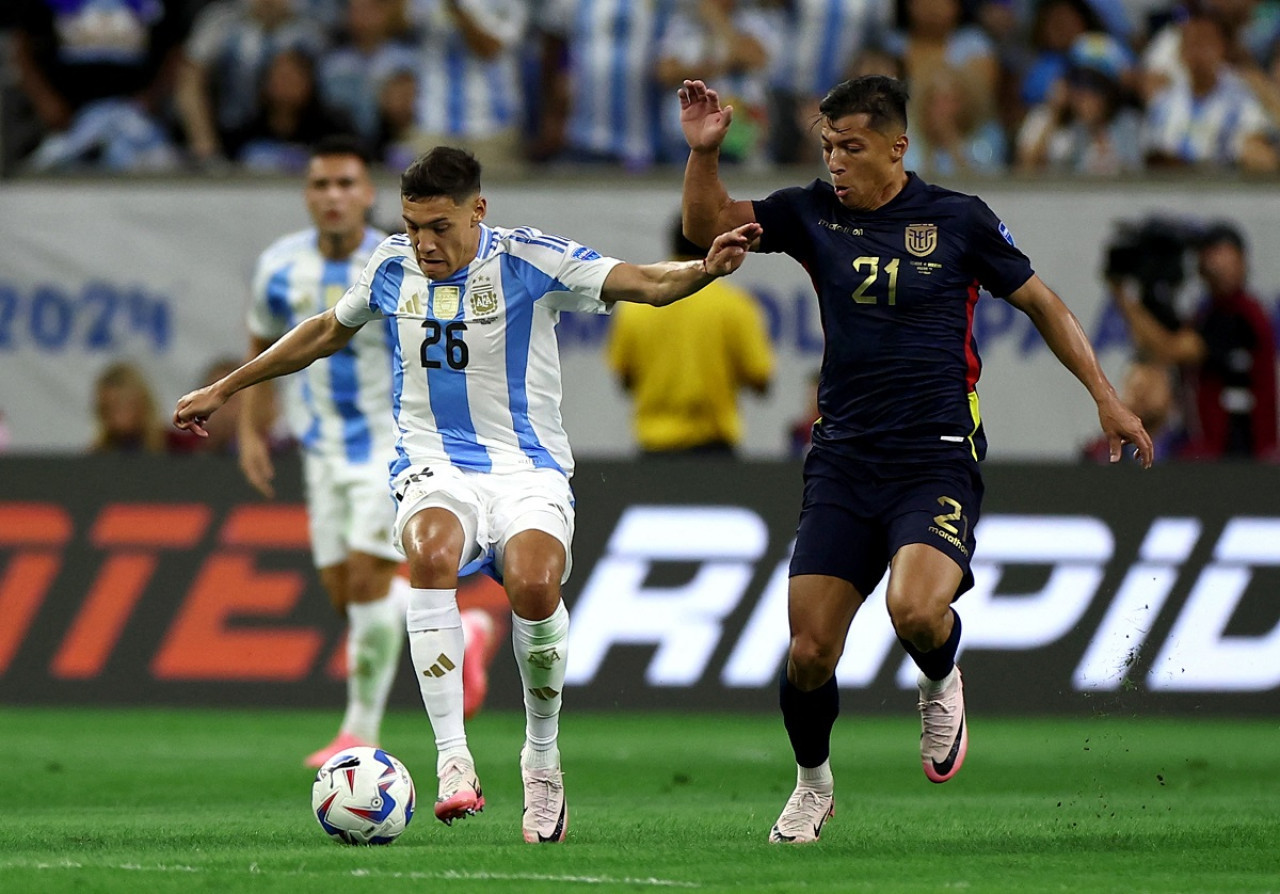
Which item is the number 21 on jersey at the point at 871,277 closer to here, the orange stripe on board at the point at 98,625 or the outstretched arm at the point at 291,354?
the outstretched arm at the point at 291,354

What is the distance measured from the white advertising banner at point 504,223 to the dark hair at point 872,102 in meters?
6.91

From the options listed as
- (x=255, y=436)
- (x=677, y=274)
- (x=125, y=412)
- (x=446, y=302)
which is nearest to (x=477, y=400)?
(x=446, y=302)

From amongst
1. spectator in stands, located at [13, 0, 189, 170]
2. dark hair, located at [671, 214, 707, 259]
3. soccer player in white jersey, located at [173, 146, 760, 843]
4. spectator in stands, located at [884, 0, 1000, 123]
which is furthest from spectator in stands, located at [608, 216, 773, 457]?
soccer player in white jersey, located at [173, 146, 760, 843]

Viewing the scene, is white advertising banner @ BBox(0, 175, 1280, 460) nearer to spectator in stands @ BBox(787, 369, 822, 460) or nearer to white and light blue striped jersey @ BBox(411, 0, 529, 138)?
spectator in stands @ BBox(787, 369, 822, 460)

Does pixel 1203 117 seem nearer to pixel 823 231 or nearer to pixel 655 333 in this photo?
pixel 655 333

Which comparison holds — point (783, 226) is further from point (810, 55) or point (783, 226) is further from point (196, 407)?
point (810, 55)

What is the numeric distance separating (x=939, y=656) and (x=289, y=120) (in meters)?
8.69

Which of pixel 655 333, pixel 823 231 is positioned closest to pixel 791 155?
pixel 655 333

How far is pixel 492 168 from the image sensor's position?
14.2m

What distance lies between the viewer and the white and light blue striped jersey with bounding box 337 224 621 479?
22.5 ft

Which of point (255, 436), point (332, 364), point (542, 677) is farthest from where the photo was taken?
point (255, 436)

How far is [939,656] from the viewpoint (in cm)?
696

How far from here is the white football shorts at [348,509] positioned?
947cm

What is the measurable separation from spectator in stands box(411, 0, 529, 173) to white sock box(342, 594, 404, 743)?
5.55m
